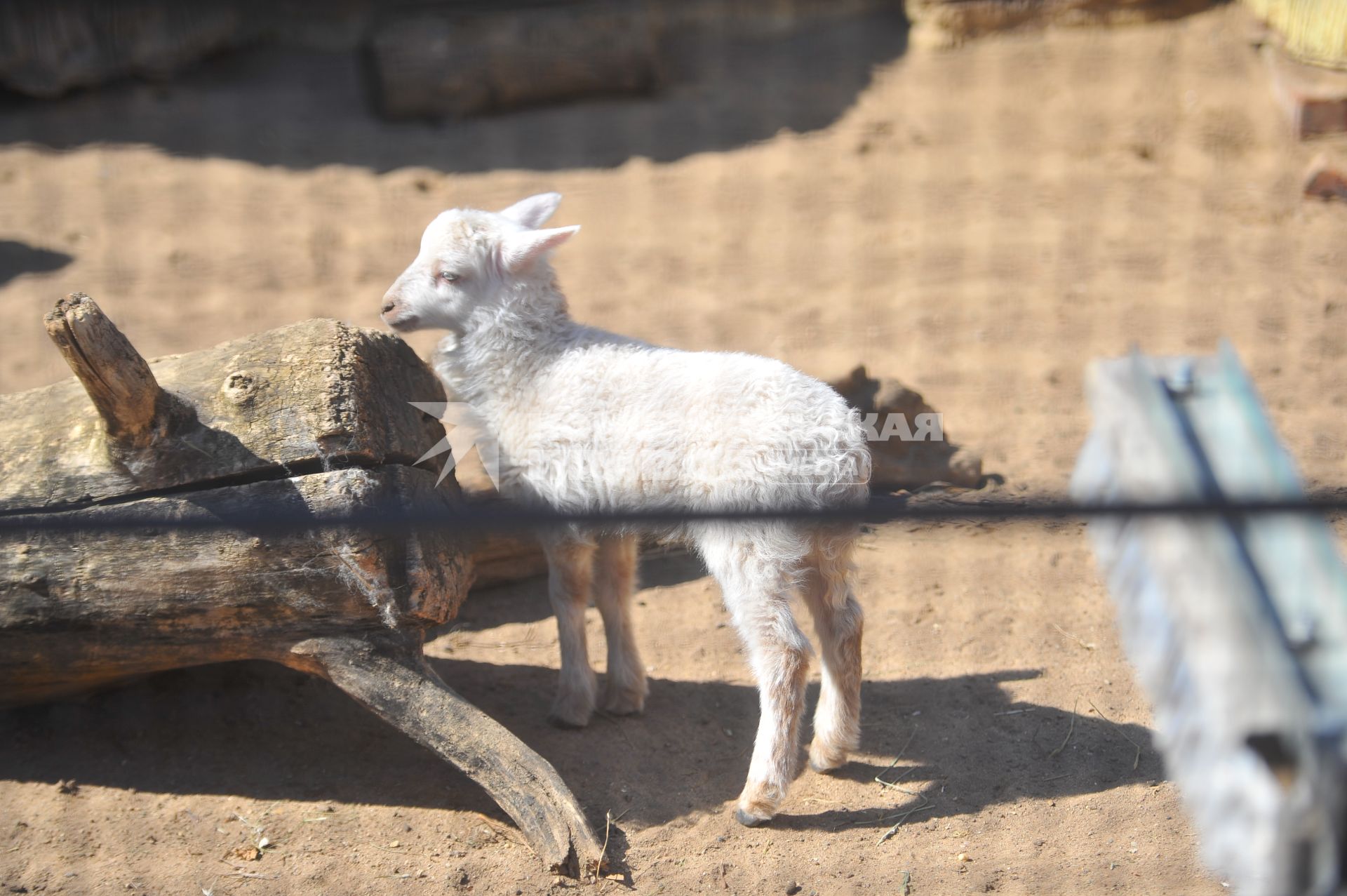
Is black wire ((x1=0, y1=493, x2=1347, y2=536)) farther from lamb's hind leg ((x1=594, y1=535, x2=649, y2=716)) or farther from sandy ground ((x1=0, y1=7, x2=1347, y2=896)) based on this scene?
lamb's hind leg ((x1=594, y1=535, x2=649, y2=716))

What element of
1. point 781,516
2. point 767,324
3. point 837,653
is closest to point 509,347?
point 837,653

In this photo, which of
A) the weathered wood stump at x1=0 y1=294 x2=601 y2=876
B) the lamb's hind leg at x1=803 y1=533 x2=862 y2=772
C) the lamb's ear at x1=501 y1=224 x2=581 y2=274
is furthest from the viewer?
the lamb's ear at x1=501 y1=224 x2=581 y2=274

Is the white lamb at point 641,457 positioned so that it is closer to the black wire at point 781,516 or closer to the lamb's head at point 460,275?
the lamb's head at point 460,275

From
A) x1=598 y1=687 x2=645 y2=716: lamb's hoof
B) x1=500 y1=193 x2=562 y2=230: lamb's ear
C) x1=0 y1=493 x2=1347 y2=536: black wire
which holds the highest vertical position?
x1=500 y1=193 x2=562 y2=230: lamb's ear

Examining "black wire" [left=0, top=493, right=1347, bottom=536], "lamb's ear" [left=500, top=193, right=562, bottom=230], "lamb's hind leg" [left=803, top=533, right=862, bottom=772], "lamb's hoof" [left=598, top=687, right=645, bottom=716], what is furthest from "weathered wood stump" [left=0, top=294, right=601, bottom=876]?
"black wire" [left=0, top=493, right=1347, bottom=536]

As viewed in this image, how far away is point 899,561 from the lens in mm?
4230

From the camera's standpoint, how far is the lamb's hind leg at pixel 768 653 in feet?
9.75

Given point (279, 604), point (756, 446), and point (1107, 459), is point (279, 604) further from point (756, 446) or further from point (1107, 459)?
point (1107, 459)

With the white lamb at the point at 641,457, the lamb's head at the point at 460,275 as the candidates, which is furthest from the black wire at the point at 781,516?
the lamb's head at the point at 460,275

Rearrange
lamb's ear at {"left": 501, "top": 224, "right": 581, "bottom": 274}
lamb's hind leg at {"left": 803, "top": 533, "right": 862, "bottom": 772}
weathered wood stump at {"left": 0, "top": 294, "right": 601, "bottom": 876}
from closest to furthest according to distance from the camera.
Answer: weathered wood stump at {"left": 0, "top": 294, "right": 601, "bottom": 876}
lamb's hind leg at {"left": 803, "top": 533, "right": 862, "bottom": 772}
lamb's ear at {"left": 501, "top": 224, "right": 581, "bottom": 274}

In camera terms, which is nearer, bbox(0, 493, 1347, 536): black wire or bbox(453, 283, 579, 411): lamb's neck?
bbox(0, 493, 1347, 536): black wire

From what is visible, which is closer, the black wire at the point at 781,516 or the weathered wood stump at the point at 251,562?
the black wire at the point at 781,516

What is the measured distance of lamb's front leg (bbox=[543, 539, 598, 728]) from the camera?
3.39m

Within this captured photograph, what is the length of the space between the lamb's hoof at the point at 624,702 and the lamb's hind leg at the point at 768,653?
578 millimetres
